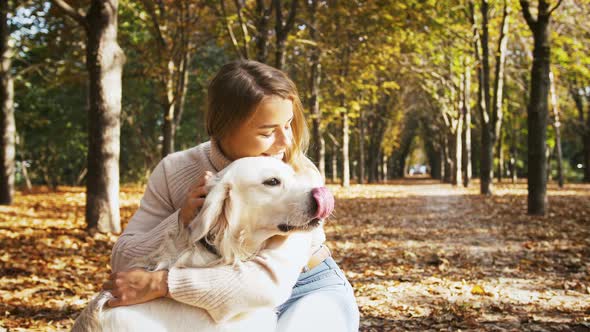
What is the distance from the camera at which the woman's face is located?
2.30 meters

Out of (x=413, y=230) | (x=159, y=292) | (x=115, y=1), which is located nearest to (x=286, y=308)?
(x=159, y=292)

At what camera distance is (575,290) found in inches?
213

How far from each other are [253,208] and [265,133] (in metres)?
0.53

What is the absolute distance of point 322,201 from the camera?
5.95 ft

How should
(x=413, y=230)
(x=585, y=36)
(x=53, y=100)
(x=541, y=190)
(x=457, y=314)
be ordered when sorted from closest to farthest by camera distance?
(x=457, y=314) < (x=413, y=230) < (x=541, y=190) < (x=585, y=36) < (x=53, y=100)

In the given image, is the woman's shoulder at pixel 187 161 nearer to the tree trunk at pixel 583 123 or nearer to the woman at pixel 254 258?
the woman at pixel 254 258

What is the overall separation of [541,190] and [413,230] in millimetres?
3513

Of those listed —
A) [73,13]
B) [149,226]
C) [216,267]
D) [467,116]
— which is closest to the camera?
[216,267]

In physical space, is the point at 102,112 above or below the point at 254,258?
above

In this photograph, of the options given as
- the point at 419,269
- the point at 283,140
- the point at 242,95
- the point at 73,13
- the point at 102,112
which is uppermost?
the point at 73,13

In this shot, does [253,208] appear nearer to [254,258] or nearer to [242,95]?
[254,258]

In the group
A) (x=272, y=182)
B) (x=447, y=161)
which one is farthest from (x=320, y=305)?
(x=447, y=161)

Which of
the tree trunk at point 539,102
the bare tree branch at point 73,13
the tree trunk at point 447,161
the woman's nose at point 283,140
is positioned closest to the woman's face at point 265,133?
the woman's nose at point 283,140

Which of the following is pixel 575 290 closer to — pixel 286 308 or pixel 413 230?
pixel 286 308
